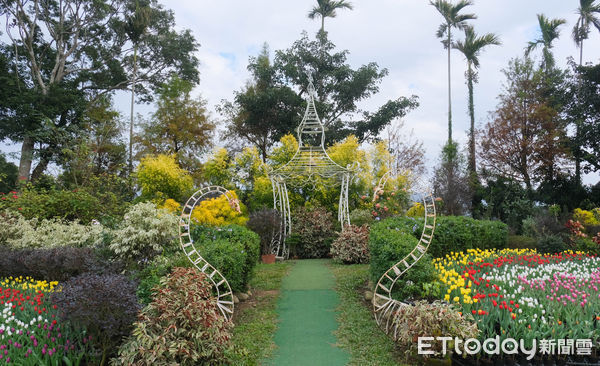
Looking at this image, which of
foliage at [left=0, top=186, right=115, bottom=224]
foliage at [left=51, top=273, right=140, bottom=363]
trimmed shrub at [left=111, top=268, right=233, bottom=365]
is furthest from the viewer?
foliage at [left=0, top=186, right=115, bottom=224]

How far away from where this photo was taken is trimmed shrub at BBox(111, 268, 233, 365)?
3.12 metres

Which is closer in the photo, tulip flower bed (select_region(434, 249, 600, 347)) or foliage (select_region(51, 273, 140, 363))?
foliage (select_region(51, 273, 140, 363))

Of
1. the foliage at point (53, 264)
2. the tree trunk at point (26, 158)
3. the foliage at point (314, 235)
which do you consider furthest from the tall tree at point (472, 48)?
the tree trunk at point (26, 158)

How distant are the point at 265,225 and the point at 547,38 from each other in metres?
16.0

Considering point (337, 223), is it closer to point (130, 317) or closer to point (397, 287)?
point (397, 287)

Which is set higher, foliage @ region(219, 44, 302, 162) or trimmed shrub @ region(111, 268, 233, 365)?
foliage @ region(219, 44, 302, 162)

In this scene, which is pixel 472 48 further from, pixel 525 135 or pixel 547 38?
pixel 525 135

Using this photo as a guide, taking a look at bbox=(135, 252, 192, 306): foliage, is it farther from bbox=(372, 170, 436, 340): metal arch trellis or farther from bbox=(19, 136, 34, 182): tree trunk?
bbox=(19, 136, 34, 182): tree trunk

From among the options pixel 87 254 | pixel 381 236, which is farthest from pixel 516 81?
pixel 87 254

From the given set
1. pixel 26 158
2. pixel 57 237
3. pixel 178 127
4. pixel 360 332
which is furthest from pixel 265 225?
pixel 26 158

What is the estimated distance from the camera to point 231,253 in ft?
16.8

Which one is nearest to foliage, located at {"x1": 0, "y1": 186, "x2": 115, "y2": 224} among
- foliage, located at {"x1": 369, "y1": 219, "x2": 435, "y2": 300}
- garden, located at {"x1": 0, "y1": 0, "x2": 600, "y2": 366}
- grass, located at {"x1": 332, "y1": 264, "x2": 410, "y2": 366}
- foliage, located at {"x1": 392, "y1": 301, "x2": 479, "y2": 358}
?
garden, located at {"x1": 0, "y1": 0, "x2": 600, "y2": 366}

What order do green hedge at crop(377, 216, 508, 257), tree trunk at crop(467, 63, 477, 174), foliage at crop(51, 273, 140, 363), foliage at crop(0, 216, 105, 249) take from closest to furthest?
foliage at crop(51, 273, 140, 363) → foliage at crop(0, 216, 105, 249) → green hedge at crop(377, 216, 508, 257) → tree trunk at crop(467, 63, 477, 174)

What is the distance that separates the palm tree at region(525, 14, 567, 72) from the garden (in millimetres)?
102
